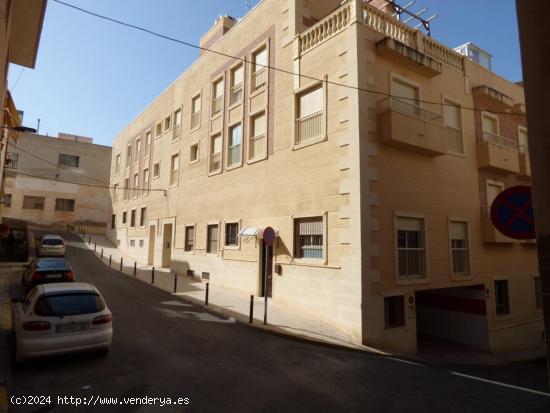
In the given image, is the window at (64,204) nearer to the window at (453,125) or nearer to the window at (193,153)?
the window at (193,153)

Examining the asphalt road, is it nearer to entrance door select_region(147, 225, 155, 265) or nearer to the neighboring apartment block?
entrance door select_region(147, 225, 155, 265)

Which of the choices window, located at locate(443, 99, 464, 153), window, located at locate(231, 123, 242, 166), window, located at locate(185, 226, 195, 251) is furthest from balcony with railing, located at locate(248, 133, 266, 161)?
window, located at locate(443, 99, 464, 153)

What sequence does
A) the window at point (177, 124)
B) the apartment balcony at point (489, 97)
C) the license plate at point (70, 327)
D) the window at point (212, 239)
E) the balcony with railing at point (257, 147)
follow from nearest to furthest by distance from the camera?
the license plate at point (70, 327), the apartment balcony at point (489, 97), the balcony with railing at point (257, 147), the window at point (212, 239), the window at point (177, 124)

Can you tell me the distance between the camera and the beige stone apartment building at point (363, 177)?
1155 centimetres

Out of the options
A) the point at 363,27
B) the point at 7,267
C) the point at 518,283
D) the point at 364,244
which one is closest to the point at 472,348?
the point at 518,283

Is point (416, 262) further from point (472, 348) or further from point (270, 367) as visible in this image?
point (270, 367)

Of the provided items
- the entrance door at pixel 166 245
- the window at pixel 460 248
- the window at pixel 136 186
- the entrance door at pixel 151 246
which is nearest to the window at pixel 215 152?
the entrance door at pixel 166 245

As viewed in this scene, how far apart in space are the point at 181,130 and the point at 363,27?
1516 centimetres

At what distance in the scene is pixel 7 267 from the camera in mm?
21734

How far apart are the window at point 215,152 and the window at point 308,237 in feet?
24.5

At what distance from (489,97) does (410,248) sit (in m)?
9.12

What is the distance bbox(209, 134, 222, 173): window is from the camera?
1942cm

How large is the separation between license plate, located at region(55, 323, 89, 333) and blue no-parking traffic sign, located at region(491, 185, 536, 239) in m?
7.44

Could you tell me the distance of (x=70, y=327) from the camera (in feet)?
22.1
